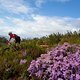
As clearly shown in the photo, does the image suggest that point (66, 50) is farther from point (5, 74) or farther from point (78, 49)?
point (5, 74)

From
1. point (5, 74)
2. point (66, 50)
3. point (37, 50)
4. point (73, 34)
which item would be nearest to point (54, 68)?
point (66, 50)

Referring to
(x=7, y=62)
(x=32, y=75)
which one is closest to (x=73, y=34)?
(x=7, y=62)

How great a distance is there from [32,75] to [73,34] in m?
10.4

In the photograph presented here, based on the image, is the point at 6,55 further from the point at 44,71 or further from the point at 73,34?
the point at 73,34

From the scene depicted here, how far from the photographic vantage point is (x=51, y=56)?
1022 centimetres

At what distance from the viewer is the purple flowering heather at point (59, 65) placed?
941 centimetres

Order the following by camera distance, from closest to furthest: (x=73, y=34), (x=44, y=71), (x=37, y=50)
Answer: (x=44, y=71) → (x=37, y=50) → (x=73, y=34)

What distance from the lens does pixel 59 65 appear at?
31.5ft

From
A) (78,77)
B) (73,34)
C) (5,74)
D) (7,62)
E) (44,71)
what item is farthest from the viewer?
(73,34)

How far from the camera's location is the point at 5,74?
435 inches

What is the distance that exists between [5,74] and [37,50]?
212cm

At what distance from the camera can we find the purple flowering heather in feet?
30.9

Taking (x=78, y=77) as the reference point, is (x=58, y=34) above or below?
above

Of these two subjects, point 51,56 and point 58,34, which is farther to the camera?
point 58,34
